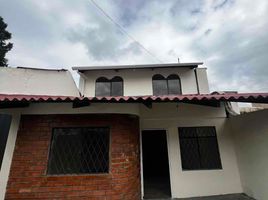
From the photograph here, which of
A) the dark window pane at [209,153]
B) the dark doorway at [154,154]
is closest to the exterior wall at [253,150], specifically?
the dark window pane at [209,153]

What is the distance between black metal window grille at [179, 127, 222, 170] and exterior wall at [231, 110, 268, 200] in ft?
2.27

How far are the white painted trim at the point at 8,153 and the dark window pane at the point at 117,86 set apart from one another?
4.84m

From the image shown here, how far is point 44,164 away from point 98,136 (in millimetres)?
1375

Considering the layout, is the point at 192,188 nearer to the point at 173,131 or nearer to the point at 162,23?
the point at 173,131

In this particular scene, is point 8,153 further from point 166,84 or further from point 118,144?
point 166,84

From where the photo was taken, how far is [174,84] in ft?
27.1

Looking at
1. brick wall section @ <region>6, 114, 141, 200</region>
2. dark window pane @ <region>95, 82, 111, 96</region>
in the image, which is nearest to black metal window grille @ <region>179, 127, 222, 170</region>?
brick wall section @ <region>6, 114, 141, 200</region>

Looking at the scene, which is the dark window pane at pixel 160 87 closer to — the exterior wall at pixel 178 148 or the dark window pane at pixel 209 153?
the exterior wall at pixel 178 148

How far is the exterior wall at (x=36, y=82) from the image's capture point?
6.45 metres

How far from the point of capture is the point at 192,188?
15.7ft

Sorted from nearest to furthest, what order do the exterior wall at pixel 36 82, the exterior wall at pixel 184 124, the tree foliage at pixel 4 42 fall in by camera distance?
the exterior wall at pixel 184 124 → the exterior wall at pixel 36 82 → the tree foliage at pixel 4 42

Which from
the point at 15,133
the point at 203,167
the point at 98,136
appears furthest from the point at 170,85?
the point at 15,133

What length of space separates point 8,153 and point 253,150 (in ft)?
21.8

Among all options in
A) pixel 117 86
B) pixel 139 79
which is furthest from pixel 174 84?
pixel 117 86
